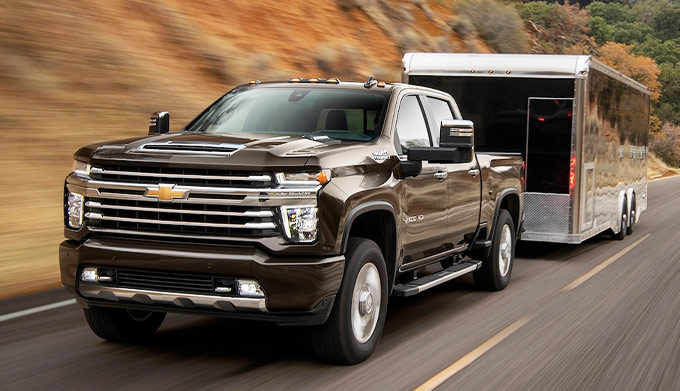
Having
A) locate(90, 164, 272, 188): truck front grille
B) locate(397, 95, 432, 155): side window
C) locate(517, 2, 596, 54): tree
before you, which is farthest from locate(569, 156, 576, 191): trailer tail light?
locate(517, 2, 596, 54): tree

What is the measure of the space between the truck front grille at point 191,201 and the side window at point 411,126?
1.97 metres

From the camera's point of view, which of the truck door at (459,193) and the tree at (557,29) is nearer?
the truck door at (459,193)

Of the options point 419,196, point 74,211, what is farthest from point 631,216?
point 74,211

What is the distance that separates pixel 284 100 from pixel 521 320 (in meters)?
2.87

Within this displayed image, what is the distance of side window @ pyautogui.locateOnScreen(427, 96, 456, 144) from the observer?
8781mm

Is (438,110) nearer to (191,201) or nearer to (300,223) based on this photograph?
(300,223)

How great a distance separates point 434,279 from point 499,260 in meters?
2.13

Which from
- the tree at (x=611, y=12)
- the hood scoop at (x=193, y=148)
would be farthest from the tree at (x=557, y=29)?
the tree at (x=611, y=12)

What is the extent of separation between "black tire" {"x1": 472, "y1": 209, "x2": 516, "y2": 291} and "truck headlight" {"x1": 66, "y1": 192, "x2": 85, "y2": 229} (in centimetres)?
478

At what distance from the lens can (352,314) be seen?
6.55 m

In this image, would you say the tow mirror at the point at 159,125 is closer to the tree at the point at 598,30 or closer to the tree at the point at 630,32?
the tree at the point at 598,30

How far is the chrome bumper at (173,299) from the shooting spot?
19.9ft

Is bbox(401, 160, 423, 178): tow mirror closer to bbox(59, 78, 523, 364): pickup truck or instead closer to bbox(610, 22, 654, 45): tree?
bbox(59, 78, 523, 364): pickup truck

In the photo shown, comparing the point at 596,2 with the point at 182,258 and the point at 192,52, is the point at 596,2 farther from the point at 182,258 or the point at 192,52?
the point at 182,258
